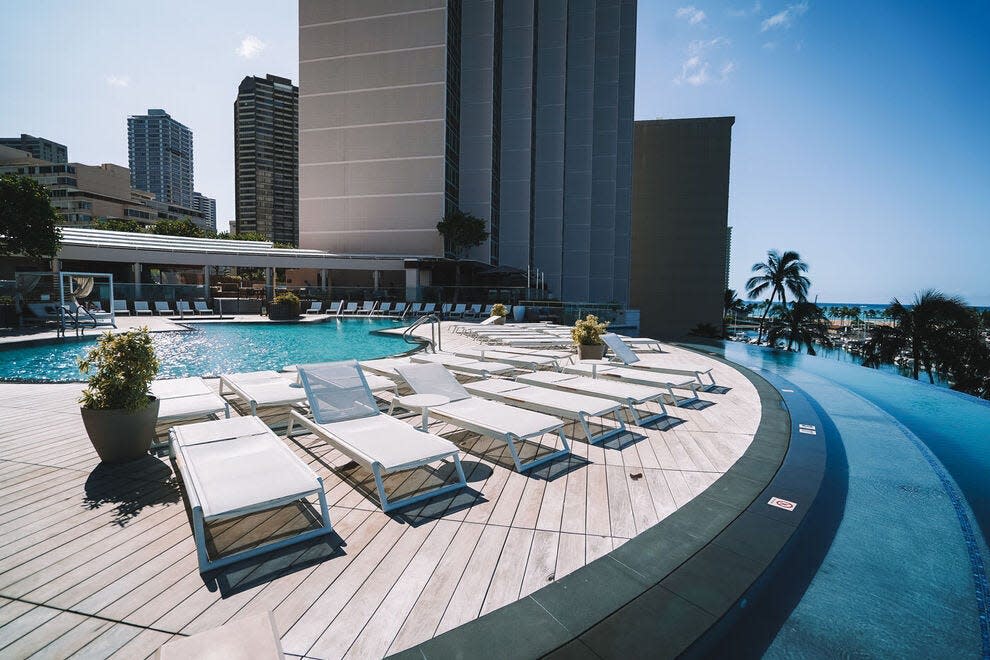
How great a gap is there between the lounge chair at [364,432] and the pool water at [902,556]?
1948mm

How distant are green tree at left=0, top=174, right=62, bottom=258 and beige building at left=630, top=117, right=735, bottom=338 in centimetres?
3700

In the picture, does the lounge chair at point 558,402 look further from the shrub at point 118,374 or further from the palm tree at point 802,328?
the palm tree at point 802,328

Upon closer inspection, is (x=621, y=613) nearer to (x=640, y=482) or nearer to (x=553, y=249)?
(x=640, y=482)

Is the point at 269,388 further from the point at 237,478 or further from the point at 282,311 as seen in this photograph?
the point at 282,311

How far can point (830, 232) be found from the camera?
37844mm

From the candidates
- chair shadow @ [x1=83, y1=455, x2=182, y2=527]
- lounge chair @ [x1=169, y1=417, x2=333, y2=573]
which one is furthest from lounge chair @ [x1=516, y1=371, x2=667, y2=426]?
chair shadow @ [x1=83, y1=455, x2=182, y2=527]

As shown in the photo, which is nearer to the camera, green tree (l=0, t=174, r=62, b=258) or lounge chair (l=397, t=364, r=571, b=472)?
lounge chair (l=397, t=364, r=571, b=472)

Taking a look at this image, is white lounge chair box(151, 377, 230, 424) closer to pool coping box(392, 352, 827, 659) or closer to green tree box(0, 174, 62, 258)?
pool coping box(392, 352, 827, 659)

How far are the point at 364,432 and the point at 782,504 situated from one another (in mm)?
2817

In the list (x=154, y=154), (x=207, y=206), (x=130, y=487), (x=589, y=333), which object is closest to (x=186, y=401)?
(x=130, y=487)

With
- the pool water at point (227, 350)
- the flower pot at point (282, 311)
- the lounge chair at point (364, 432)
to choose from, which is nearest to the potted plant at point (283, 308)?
the flower pot at point (282, 311)

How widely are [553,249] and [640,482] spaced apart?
30.4 m

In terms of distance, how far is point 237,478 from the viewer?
8.09ft

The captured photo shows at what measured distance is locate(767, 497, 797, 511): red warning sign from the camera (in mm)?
2711
